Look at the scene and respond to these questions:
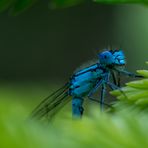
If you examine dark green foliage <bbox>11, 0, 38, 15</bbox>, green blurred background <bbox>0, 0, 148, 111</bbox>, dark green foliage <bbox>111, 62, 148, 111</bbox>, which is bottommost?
green blurred background <bbox>0, 0, 148, 111</bbox>

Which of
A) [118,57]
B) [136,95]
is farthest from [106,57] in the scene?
[136,95]

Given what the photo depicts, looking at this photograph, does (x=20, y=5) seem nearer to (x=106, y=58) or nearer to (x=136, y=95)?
(x=136, y=95)

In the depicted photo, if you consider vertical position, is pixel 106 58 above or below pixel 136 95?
below

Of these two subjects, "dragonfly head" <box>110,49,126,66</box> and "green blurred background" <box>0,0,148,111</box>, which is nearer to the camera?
"dragonfly head" <box>110,49,126,66</box>

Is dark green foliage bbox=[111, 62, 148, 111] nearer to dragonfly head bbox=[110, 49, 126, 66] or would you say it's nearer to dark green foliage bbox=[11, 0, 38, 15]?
dark green foliage bbox=[11, 0, 38, 15]

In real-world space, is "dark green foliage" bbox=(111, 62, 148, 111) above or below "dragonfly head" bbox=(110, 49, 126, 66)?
above

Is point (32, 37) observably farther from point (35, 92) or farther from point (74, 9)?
point (35, 92)

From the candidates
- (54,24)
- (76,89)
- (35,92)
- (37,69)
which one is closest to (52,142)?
(35,92)

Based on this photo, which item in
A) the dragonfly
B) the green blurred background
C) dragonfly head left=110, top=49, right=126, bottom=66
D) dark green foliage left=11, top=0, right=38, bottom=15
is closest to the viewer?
dark green foliage left=11, top=0, right=38, bottom=15

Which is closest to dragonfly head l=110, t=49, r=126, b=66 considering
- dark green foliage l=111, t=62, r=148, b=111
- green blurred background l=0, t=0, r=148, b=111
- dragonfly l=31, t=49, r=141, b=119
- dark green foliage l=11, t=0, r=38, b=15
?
dragonfly l=31, t=49, r=141, b=119
